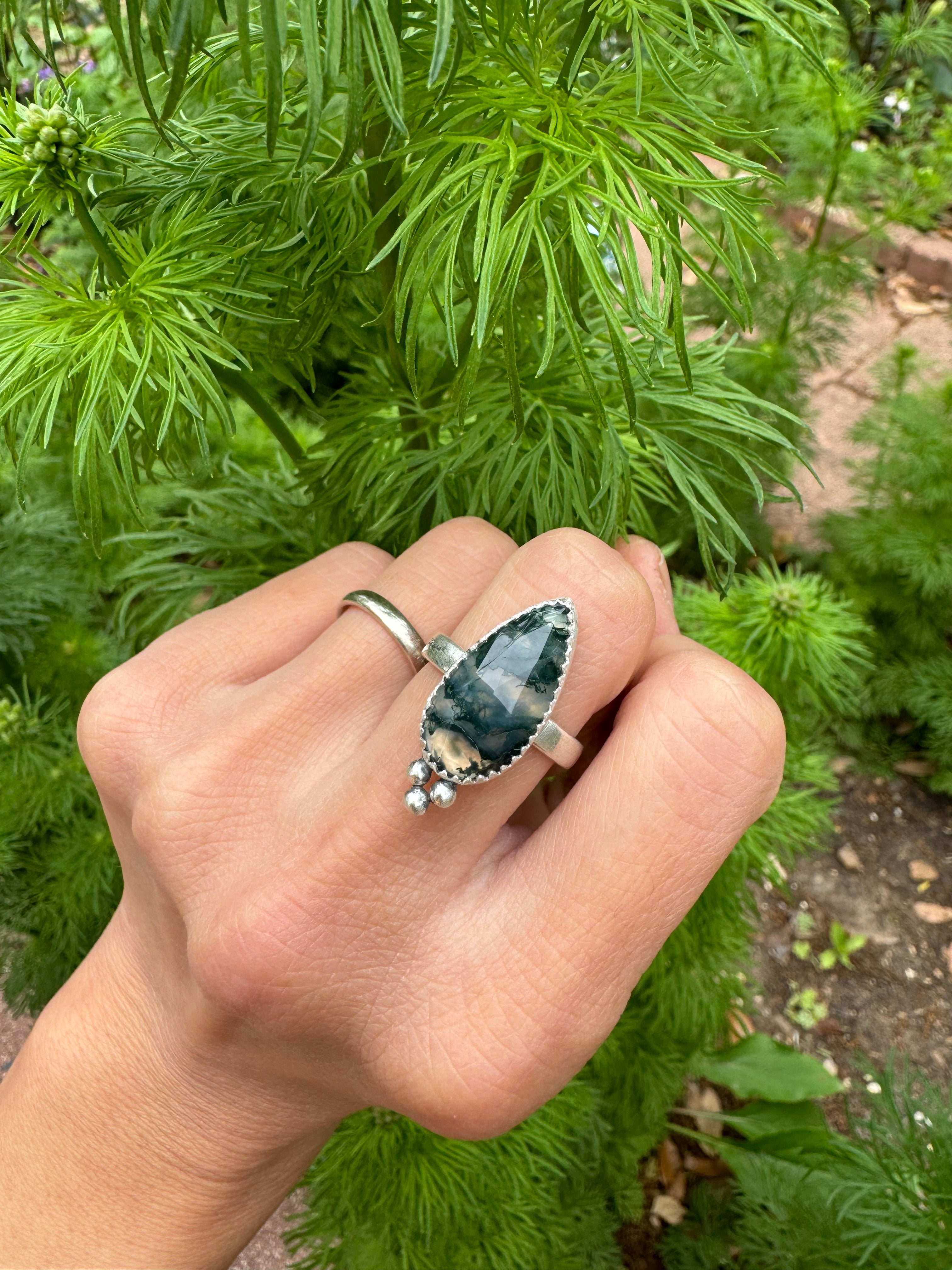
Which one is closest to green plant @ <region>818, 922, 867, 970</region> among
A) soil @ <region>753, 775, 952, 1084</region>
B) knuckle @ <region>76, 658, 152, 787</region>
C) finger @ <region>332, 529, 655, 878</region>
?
soil @ <region>753, 775, 952, 1084</region>

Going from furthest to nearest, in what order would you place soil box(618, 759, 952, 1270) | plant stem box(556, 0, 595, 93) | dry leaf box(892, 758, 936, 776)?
1. dry leaf box(892, 758, 936, 776)
2. soil box(618, 759, 952, 1270)
3. plant stem box(556, 0, 595, 93)

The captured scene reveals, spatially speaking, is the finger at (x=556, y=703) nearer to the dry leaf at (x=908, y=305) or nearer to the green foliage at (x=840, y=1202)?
the green foliage at (x=840, y=1202)

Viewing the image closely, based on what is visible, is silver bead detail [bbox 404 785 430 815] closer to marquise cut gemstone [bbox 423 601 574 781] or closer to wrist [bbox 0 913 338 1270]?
marquise cut gemstone [bbox 423 601 574 781]

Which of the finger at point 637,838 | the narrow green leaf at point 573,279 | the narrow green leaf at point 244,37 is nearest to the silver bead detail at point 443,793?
the finger at point 637,838

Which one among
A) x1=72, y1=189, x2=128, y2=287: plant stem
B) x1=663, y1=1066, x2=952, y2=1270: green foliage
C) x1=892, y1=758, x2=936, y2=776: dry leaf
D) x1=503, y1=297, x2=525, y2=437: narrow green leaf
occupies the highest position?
x1=72, y1=189, x2=128, y2=287: plant stem

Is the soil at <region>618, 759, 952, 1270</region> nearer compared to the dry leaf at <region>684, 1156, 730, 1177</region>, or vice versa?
the dry leaf at <region>684, 1156, 730, 1177</region>

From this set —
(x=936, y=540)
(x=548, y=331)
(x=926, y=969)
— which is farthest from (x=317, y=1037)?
(x=936, y=540)

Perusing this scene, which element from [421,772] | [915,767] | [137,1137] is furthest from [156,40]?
[915,767]

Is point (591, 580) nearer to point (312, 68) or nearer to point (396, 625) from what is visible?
point (396, 625)
